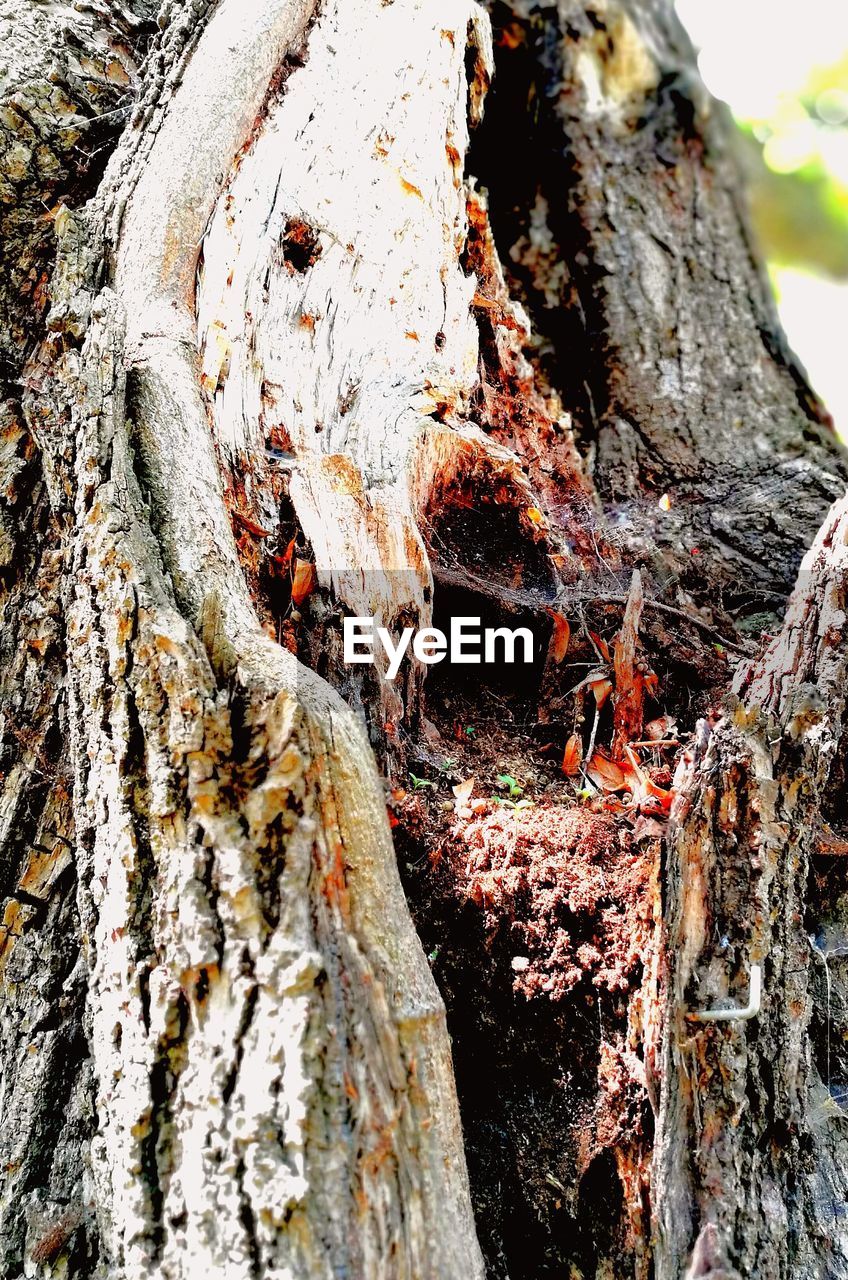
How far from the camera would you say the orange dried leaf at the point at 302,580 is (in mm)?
1762

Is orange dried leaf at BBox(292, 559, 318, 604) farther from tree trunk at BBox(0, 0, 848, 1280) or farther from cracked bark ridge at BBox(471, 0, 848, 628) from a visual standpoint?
cracked bark ridge at BBox(471, 0, 848, 628)

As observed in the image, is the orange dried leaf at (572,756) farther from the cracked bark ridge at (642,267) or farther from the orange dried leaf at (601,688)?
the cracked bark ridge at (642,267)

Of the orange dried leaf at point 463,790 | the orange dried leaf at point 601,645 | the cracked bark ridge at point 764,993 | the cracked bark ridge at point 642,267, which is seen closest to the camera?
the cracked bark ridge at point 764,993

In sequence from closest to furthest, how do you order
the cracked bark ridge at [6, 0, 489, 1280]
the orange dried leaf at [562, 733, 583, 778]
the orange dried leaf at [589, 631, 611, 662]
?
the cracked bark ridge at [6, 0, 489, 1280], the orange dried leaf at [562, 733, 583, 778], the orange dried leaf at [589, 631, 611, 662]

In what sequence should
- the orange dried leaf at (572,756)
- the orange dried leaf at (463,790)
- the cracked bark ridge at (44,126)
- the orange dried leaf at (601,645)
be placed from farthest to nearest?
the cracked bark ridge at (44,126) < the orange dried leaf at (601,645) < the orange dried leaf at (572,756) < the orange dried leaf at (463,790)

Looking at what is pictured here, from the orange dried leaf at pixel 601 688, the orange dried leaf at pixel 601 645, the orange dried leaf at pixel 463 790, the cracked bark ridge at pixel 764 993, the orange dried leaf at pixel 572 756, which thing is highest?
the orange dried leaf at pixel 601 645

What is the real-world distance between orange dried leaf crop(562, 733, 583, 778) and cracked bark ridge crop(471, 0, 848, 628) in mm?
1021

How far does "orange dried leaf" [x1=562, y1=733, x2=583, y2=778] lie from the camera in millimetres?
1842

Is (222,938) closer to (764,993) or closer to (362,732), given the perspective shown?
(362,732)

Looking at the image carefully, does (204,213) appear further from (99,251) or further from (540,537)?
(540,537)

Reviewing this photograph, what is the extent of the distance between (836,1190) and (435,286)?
2.22 m

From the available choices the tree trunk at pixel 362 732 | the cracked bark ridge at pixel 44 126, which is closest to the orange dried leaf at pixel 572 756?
the tree trunk at pixel 362 732

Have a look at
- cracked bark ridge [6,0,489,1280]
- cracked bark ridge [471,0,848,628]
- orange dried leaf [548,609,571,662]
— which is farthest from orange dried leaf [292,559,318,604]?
cracked bark ridge [471,0,848,628]

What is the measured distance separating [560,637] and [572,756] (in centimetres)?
30
